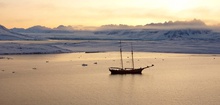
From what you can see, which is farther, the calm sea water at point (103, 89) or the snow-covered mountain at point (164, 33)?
the snow-covered mountain at point (164, 33)

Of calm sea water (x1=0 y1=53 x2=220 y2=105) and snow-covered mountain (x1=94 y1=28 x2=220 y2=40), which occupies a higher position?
snow-covered mountain (x1=94 y1=28 x2=220 y2=40)

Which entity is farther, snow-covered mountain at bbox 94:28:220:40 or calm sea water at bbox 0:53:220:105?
snow-covered mountain at bbox 94:28:220:40

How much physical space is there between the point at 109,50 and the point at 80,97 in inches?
2162

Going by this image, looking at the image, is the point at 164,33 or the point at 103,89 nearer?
the point at 103,89

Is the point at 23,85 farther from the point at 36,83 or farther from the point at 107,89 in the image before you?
the point at 107,89

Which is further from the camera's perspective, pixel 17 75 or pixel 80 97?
pixel 17 75

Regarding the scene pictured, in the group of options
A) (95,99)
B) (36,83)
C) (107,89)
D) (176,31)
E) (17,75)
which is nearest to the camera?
(95,99)

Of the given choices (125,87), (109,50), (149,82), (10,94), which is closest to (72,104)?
(10,94)

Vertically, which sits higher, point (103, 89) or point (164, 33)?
point (164, 33)

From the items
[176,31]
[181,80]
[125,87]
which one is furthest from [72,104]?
[176,31]

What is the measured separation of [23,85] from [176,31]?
471 feet

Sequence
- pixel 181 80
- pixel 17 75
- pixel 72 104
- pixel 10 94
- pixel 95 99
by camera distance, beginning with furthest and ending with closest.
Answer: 1. pixel 17 75
2. pixel 181 80
3. pixel 10 94
4. pixel 95 99
5. pixel 72 104

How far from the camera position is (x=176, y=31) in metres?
165

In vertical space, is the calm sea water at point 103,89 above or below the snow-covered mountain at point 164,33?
below
